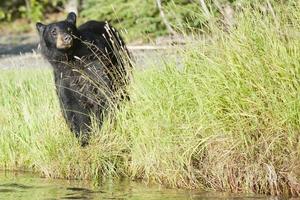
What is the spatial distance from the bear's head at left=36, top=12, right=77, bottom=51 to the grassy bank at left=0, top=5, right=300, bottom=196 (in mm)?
842

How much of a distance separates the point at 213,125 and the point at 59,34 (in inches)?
88.8

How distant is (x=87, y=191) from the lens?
24.9ft

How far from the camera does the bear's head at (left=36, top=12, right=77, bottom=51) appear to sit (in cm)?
872

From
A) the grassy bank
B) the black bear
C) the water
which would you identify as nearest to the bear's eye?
the black bear

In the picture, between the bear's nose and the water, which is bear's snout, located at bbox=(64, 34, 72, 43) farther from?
the water

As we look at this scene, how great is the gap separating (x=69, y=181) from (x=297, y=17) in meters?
2.67

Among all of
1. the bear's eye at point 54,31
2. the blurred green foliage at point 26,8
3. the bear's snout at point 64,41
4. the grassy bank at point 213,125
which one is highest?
the bear's eye at point 54,31

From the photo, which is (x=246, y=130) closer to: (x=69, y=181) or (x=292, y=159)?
(x=292, y=159)

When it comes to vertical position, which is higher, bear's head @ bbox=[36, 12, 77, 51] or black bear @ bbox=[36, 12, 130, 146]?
bear's head @ bbox=[36, 12, 77, 51]

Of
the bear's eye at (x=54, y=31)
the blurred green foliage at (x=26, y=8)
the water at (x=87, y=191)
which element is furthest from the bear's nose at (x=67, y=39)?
the blurred green foliage at (x=26, y=8)

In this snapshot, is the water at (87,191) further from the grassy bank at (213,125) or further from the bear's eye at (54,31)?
the bear's eye at (54,31)

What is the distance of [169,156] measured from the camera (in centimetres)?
750

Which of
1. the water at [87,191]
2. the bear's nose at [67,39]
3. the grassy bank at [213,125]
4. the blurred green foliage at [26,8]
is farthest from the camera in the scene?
the blurred green foliage at [26,8]

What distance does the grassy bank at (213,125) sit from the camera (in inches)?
278
